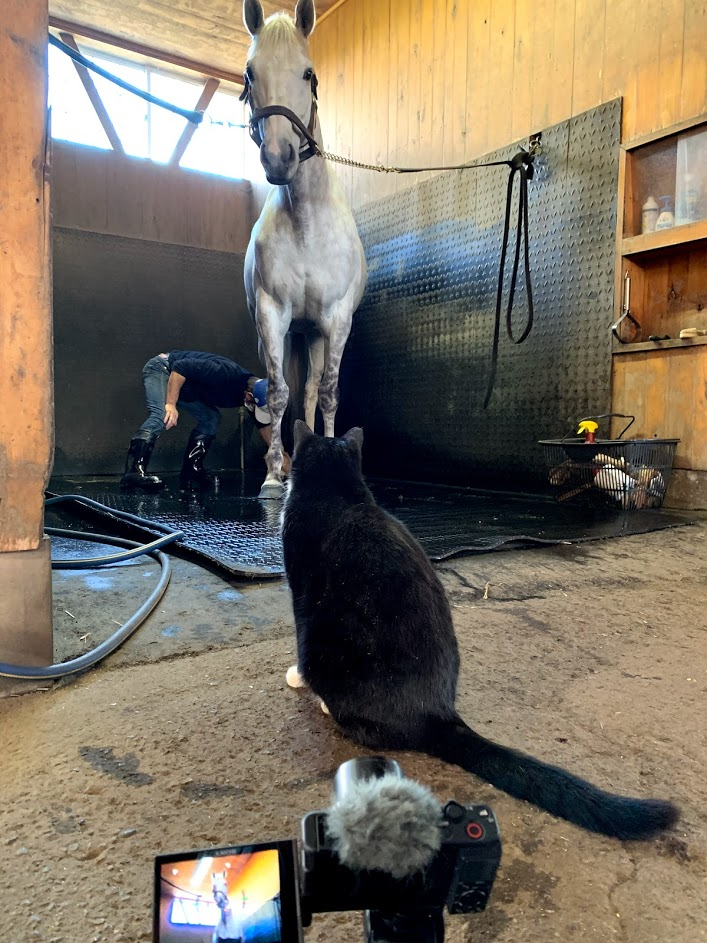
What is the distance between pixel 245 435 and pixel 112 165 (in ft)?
9.23

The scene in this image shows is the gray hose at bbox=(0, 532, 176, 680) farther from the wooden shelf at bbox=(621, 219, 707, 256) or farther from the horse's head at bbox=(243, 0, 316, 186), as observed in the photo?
the wooden shelf at bbox=(621, 219, 707, 256)

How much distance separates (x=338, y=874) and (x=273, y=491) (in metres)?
2.96

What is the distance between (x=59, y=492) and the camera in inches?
141

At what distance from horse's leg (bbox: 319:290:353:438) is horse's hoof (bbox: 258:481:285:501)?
412mm

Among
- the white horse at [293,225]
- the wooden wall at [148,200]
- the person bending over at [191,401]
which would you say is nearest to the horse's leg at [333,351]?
the white horse at [293,225]

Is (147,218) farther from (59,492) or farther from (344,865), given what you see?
(344,865)

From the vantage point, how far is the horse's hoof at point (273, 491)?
3.19 metres

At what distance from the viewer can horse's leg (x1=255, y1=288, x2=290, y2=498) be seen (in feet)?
10.6

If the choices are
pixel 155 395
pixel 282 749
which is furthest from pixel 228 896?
pixel 155 395

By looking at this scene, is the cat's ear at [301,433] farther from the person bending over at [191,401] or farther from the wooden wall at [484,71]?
the wooden wall at [484,71]

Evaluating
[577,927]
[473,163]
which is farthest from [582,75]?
[577,927]

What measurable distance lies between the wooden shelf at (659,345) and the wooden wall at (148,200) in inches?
172

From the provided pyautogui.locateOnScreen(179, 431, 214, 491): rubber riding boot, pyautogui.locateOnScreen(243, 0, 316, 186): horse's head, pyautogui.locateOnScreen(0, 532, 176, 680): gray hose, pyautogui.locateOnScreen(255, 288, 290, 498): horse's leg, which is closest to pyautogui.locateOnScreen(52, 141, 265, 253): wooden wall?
pyautogui.locateOnScreen(179, 431, 214, 491): rubber riding boot

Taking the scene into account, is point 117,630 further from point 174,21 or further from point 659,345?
point 174,21
